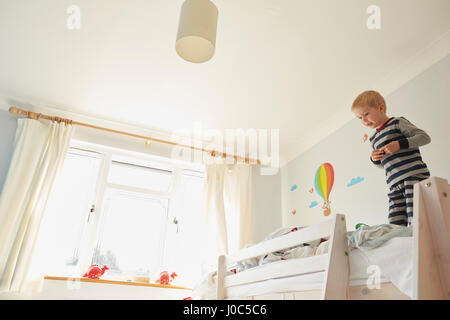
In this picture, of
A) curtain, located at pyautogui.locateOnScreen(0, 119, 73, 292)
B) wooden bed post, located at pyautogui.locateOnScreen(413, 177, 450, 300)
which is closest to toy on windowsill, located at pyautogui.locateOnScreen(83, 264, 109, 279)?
curtain, located at pyautogui.locateOnScreen(0, 119, 73, 292)

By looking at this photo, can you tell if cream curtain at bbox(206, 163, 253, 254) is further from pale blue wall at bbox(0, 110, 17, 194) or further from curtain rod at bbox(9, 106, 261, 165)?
pale blue wall at bbox(0, 110, 17, 194)

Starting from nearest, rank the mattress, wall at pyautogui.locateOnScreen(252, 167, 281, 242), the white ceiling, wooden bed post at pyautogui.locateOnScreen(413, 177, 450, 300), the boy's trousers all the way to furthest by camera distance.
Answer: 1. wooden bed post at pyautogui.locateOnScreen(413, 177, 450, 300)
2. the mattress
3. the boy's trousers
4. the white ceiling
5. wall at pyautogui.locateOnScreen(252, 167, 281, 242)

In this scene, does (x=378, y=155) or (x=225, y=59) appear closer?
(x=378, y=155)

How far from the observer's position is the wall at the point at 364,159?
6.59 ft

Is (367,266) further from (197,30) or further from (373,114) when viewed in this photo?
(197,30)

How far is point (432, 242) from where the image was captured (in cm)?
93

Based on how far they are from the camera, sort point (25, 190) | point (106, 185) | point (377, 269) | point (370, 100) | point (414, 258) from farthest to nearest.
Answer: point (106, 185) < point (25, 190) < point (370, 100) < point (377, 269) < point (414, 258)

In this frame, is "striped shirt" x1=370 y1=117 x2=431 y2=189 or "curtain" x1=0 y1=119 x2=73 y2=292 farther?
"curtain" x1=0 y1=119 x2=73 y2=292

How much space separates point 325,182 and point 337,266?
71.3 inches

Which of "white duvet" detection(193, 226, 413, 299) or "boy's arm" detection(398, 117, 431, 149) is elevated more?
"boy's arm" detection(398, 117, 431, 149)

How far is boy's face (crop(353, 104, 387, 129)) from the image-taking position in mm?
1645

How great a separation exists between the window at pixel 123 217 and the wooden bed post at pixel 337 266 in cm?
189

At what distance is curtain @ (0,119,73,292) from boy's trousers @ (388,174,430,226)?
2.26 meters

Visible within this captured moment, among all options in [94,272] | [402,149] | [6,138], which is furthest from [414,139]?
[6,138]
